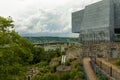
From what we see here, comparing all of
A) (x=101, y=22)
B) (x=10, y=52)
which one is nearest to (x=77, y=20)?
(x=101, y=22)

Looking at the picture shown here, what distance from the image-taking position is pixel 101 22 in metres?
66.1

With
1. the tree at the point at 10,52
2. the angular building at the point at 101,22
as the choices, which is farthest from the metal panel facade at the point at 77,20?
the tree at the point at 10,52

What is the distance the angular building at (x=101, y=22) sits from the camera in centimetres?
6216

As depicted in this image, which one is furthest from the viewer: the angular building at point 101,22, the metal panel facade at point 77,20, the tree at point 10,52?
the metal panel facade at point 77,20

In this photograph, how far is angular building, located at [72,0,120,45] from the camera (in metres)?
62.2

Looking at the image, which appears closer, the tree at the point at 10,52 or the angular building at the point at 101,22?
the tree at the point at 10,52

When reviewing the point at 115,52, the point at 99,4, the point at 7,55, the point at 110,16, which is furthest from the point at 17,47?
the point at 99,4

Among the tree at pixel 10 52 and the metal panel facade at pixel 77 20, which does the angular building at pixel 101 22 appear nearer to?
the metal panel facade at pixel 77 20

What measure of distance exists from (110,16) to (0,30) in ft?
126

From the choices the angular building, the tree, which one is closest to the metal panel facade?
the angular building

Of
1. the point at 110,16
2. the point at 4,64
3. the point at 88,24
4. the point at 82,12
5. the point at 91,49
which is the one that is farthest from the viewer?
the point at 82,12

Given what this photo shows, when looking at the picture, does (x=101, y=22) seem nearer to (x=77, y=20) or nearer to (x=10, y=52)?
(x=77, y=20)

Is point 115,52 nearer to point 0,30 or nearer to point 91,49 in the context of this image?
point 91,49

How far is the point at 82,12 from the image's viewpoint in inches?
3415
